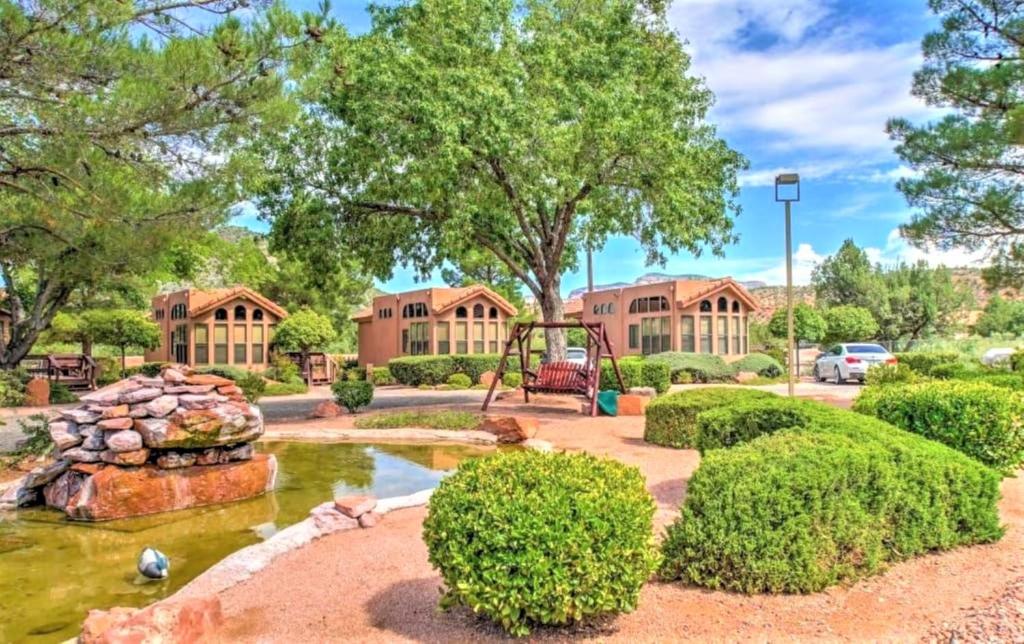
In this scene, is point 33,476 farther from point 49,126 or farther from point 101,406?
point 49,126

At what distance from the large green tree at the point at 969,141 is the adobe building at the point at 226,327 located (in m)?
21.9

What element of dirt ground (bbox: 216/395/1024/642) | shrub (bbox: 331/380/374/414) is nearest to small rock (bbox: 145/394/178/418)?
dirt ground (bbox: 216/395/1024/642)

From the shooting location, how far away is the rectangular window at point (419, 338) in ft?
93.7

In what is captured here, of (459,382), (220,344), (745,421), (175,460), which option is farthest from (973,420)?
(220,344)

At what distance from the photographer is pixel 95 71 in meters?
7.29

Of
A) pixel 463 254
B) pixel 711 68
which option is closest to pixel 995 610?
pixel 463 254

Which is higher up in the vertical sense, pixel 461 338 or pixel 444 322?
pixel 444 322

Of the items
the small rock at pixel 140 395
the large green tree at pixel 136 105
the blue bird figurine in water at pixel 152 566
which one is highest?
the large green tree at pixel 136 105

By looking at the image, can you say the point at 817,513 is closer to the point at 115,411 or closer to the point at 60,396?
the point at 115,411

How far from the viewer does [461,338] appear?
28656 mm

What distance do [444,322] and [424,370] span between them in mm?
4121

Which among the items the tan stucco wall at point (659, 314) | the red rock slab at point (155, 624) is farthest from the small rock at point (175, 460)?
the tan stucco wall at point (659, 314)

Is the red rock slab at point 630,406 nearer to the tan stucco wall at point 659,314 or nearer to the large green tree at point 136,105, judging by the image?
the large green tree at point 136,105

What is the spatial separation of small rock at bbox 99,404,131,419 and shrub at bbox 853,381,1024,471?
25.3ft
